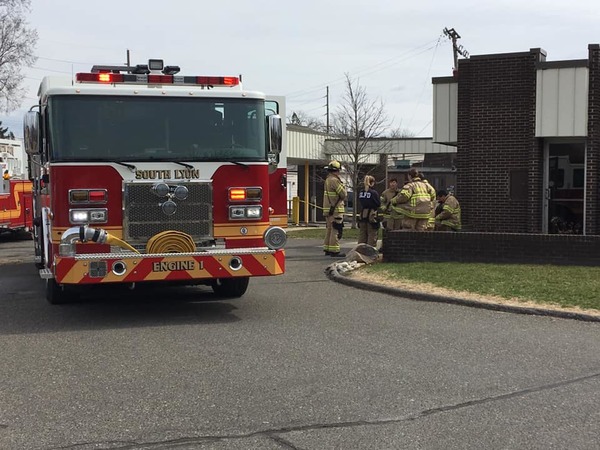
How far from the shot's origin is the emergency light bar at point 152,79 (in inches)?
299

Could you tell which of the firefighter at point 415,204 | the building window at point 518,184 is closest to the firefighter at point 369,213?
the firefighter at point 415,204

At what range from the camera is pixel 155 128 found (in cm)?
757

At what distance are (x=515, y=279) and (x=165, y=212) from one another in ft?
17.8

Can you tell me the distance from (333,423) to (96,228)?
407 cm

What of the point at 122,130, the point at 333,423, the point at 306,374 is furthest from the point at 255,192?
the point at 333,423

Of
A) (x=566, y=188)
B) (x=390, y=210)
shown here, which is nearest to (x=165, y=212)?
(x=390, y=210)

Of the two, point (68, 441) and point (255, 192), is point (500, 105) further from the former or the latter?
point (68, 441)

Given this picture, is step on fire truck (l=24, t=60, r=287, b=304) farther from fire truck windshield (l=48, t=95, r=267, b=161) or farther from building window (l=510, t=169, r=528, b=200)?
building window (l=510, t=169, r=528, b=200)

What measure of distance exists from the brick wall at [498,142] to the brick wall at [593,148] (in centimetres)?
93

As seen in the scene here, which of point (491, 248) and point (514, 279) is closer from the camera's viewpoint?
point (514, 279)

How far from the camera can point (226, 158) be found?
7.73 m

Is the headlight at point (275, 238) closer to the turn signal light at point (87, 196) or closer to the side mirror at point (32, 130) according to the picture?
the turn signal light at point (87, 196)

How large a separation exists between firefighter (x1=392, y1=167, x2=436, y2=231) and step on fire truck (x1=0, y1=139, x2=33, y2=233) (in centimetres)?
1169

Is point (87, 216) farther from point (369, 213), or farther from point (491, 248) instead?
point (369, 213)
